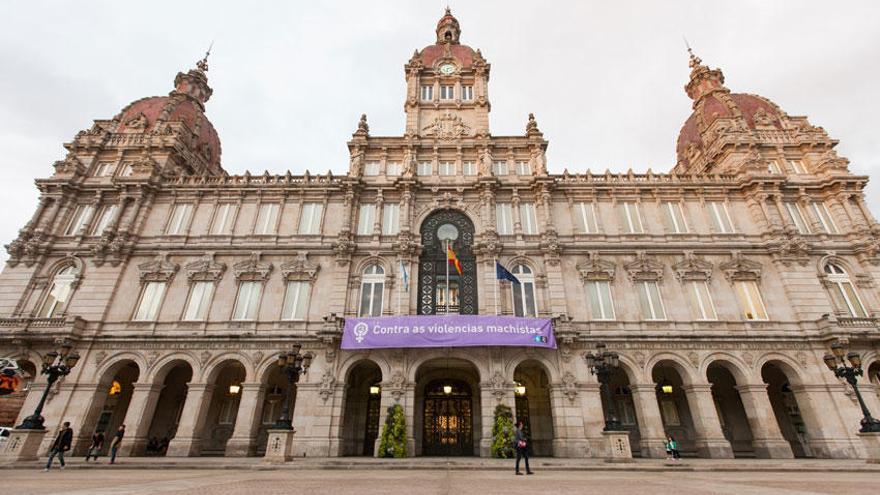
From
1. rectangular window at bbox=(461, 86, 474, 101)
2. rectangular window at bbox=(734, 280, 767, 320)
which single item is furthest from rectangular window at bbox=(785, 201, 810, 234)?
Result: rectangular window at bbox=(461, 86, 474, 101)

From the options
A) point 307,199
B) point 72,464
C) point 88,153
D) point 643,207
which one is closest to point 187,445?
point 72,464

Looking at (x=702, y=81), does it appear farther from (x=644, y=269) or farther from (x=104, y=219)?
(x=104, y=219)

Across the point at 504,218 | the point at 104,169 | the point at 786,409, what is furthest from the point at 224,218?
the point at 786,409

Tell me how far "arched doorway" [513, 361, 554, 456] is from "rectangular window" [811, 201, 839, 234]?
22.0 meters

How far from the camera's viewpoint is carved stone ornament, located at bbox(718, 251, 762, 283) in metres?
24.5

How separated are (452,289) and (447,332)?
4207 mm

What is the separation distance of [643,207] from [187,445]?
31.8 meters

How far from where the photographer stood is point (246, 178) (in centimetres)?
2895

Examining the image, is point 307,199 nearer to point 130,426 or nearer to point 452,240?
point 452,240

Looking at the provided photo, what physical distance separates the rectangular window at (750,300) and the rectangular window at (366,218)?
2411 cm

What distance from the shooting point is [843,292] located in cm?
2423

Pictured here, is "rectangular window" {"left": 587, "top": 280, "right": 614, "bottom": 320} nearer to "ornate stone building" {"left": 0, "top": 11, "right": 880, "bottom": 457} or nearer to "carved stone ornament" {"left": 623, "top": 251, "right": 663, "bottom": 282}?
"ornate stone building" {"left": 0, "top": 11, "right": 880, "bottom": 457}

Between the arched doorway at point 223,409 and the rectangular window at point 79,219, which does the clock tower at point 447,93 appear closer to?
the arched doorway at point 223,409

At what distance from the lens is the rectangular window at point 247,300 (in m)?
24.2
